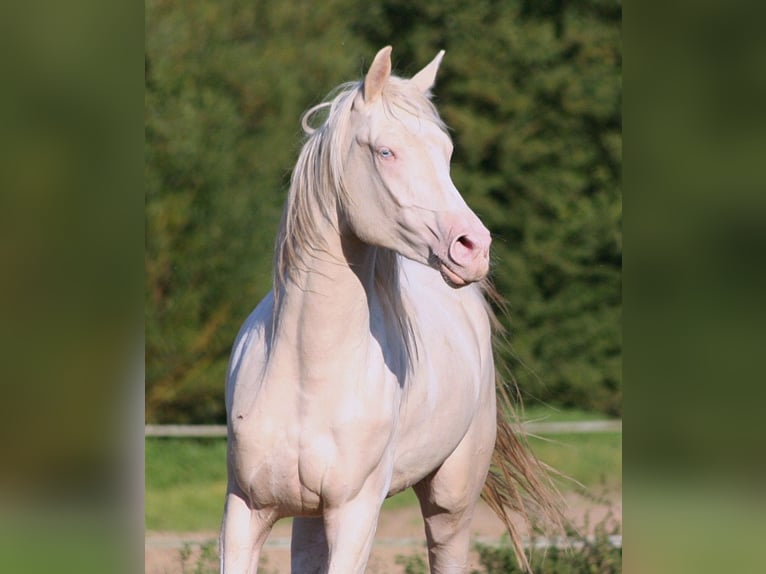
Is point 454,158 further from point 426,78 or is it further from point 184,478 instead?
point 426,78

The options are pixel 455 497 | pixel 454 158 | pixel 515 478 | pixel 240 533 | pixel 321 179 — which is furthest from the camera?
pixel 454 158

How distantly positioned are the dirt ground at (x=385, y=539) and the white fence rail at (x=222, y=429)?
0.85m

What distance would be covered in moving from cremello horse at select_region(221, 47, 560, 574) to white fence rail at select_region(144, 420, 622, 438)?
6.43 meters

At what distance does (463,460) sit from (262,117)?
6.24 meters

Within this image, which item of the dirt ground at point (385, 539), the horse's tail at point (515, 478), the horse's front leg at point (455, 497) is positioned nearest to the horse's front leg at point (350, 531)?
the horse's front leg at point (455, 497)

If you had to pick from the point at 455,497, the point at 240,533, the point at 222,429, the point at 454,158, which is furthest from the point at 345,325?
the point at 454,158

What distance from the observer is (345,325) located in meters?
3.17

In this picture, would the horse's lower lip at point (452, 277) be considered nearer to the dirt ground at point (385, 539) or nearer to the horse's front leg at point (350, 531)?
the horse's front leg at point (350, 531)

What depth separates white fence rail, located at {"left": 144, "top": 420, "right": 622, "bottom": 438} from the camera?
9.87m

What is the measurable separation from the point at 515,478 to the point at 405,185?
2186 mm
